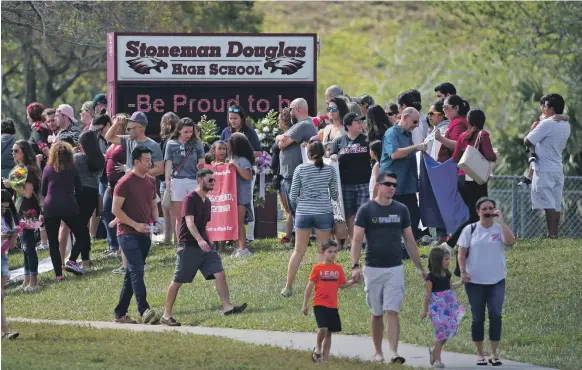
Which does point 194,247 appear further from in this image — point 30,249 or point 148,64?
point 148,64

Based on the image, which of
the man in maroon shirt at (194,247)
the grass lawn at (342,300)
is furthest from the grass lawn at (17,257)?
the man in maroon shirt at (194,247)

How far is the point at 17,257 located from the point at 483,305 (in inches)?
472

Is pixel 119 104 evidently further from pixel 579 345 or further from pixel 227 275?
pixel 579 345

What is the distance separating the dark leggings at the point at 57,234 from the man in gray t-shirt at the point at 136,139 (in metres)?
1.08

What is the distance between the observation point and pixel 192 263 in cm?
1627

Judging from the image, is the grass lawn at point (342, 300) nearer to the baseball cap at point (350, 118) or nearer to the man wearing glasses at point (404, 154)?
the man wearing glasses at point (404, 154)

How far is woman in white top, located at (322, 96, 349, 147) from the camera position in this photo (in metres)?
19.6

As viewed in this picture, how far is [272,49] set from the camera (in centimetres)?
2383

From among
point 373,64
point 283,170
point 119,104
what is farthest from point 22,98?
point 283,170

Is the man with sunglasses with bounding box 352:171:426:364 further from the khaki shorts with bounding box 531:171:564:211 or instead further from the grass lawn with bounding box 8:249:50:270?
the grass lawn with bounding box 8:249:50:270

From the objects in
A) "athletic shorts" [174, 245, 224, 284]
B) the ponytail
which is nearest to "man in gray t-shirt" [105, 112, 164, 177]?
the ponytail

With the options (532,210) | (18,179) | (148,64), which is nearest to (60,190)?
(18,179)

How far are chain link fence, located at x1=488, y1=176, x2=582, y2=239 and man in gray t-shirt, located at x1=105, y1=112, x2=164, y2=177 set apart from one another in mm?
5826

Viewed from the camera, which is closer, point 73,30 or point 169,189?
point 169,189
